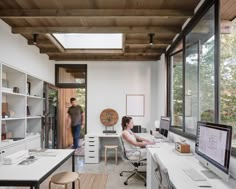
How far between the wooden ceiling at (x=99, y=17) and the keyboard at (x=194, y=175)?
218 centimetres

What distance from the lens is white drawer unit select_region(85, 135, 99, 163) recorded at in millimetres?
5695

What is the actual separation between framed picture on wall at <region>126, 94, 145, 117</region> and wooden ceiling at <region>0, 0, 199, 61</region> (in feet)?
5.66

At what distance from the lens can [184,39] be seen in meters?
4.05

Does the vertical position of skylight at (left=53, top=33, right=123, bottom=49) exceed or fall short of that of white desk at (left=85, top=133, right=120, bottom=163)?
it exceeds it

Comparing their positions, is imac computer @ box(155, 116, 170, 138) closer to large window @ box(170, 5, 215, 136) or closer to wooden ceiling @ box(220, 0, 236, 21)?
large window @ box(170, 5, 215, 136)

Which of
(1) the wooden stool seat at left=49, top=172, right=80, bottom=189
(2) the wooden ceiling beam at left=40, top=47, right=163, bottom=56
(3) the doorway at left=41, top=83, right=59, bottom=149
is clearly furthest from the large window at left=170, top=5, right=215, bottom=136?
(3) the doorway at left=41, top=83, right=59, bottom=149

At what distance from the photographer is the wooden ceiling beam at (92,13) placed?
3.29 m

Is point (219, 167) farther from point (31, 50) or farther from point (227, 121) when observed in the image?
point (31, 50)

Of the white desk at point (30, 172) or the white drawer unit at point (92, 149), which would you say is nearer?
the white desk at point (30, 172)

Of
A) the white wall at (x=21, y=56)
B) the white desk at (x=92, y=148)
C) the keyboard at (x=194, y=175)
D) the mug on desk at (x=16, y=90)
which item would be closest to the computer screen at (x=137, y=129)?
the white desk at (x=92, y=148)

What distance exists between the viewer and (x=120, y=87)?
6586mm

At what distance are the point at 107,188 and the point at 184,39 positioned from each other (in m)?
2.90

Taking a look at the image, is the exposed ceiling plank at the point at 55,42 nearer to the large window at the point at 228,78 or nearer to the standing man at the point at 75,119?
the standing man at the point at 75,119

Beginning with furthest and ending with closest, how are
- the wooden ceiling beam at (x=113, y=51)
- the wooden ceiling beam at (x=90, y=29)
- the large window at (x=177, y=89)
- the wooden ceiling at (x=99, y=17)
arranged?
the wooden ceiling beam at (x=113, y=51), the large window at (x=177, y=89), the wooden ceiling beam at (x=90, y=29), the wooden ceiling at (x=99, y=17)
